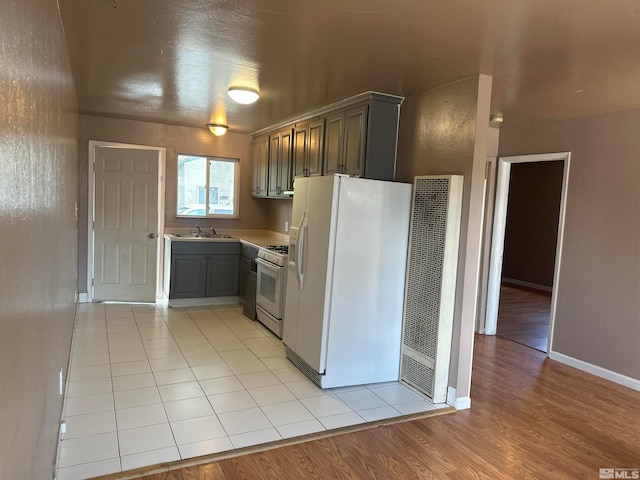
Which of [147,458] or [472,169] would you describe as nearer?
[147,458]

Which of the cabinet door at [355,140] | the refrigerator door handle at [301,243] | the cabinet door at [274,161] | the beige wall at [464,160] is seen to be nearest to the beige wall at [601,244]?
the beige wall at [464,160]

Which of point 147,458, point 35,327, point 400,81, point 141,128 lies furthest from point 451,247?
point 141,128

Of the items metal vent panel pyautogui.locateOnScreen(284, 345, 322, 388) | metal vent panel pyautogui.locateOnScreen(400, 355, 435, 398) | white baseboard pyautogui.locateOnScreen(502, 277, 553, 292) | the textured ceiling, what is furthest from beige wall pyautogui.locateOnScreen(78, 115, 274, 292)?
white baseboard pyautogui.locateOnScreen(502, 277, 553, 292)

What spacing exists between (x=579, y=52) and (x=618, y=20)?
0.42 meters

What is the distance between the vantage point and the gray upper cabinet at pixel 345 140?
359 centimetres

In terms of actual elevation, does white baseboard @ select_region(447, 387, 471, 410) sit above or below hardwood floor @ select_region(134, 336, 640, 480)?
above

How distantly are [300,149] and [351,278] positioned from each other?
6.52ft

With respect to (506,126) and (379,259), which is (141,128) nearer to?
(379,259)

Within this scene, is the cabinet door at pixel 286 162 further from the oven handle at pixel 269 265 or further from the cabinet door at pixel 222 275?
the cabinet door at pixel 222 275

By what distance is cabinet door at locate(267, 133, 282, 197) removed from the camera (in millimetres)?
5301

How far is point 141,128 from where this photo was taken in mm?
5551

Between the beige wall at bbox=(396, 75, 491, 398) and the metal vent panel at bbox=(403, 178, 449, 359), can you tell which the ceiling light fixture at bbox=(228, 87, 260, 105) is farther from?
the metal vent panel at bbox=(403, 178, 449, 359)

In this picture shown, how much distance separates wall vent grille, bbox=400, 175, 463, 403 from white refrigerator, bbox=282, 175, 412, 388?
0.36 feet

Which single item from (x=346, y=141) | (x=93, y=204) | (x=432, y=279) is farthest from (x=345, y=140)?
(x=93, y=204)
